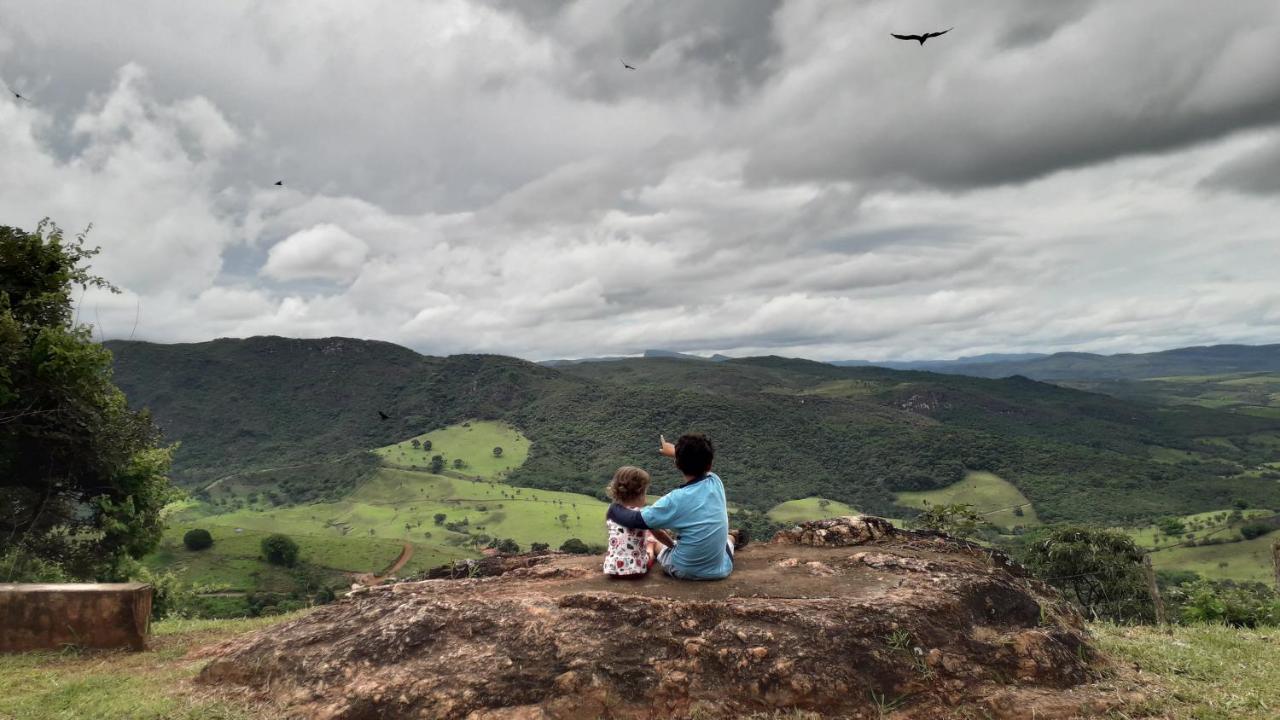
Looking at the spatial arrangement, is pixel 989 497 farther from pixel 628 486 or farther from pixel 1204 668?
pixel 628 486

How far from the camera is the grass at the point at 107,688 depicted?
23.3ft

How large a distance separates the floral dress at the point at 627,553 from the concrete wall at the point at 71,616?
774 centimetres

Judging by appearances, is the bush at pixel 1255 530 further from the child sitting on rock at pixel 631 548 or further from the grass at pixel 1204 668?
the child sitting on rock at pixel 631 548

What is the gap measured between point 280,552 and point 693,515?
111184 mm

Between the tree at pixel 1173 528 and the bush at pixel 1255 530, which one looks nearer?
the tree at pixel 1173 528

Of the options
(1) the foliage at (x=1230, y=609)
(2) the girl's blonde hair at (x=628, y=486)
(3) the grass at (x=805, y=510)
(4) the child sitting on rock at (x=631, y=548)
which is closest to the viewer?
(2) the girl's blonde hair at (x=628, y=486)

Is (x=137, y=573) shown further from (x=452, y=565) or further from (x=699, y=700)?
(x=699, y=700)

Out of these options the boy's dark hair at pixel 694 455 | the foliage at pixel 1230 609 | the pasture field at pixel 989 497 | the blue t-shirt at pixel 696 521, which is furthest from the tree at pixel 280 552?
the pasture field at pixel 989 497

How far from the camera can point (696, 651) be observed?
739 centimetres

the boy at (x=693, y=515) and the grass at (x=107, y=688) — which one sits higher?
the boy at (x=693, y=515)

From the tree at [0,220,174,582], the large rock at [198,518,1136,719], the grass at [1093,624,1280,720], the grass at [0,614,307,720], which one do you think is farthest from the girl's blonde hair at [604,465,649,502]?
the tree at [0,220,174,582]

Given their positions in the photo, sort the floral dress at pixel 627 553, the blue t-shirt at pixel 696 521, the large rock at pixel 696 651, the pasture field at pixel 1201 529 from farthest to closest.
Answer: the pasture field at pixel 1201 529 < the floral dress at pixel 627 553 < the blue t-shirt at pixel 696 521 < the large rock at pixel 696 651

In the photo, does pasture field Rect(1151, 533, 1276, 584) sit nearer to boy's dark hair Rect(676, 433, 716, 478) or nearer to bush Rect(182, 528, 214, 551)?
boy's dark hair Rect(676, 433, 716, 478)

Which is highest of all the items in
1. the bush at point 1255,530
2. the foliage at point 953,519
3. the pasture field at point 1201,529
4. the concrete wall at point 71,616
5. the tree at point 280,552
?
the concrete wall at point 71,616
